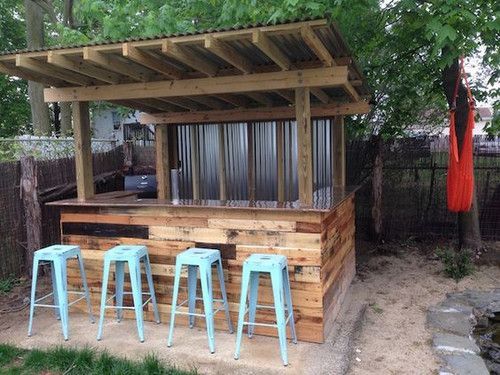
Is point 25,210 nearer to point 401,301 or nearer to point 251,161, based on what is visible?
point 251,161

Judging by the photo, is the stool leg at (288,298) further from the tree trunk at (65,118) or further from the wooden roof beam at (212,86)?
the tree trunk at (65,118)

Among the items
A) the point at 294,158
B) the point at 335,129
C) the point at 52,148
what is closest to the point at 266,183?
the point at 294,158

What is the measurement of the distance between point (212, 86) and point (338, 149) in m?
2.27

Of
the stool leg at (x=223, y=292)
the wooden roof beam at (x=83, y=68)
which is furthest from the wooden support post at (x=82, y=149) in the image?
the stool leg at (x=223, y=292)

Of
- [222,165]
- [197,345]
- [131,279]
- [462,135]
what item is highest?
[462,135]

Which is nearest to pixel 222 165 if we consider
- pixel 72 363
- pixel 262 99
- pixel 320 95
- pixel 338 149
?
pixel 262 99

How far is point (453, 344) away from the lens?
12.0 feet

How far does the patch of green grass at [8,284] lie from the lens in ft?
16.1

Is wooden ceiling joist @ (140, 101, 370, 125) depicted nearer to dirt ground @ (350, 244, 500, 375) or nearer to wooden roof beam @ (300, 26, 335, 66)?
wooden roof beam @ (300, 26, 335, 66)

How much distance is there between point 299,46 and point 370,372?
2561 millimetres

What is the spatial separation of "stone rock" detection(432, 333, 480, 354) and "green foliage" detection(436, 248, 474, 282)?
68.8 inches

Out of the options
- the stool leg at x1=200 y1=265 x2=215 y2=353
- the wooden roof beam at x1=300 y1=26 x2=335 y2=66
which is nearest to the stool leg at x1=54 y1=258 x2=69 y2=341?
the stool leg at x1=200 y1=265 x2=215 y2=353

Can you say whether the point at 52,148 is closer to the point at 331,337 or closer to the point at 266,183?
the point at 266,183

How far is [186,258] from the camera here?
3424 mm
